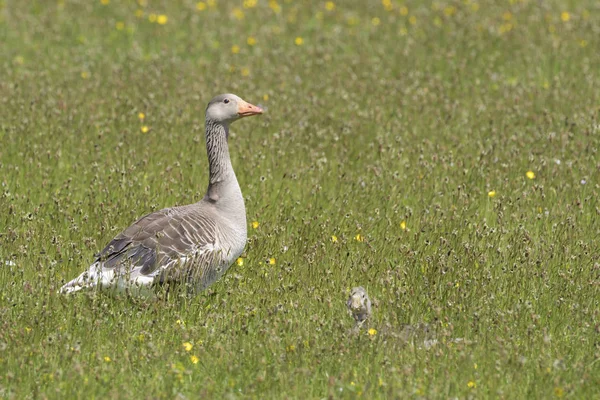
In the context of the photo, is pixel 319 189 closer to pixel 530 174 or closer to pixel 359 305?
pixel 530 174

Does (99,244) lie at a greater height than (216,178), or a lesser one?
lesser

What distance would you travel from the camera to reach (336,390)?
5922mm

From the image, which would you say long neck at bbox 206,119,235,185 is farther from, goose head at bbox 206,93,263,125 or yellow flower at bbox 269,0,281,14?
yellow flower at bbox 269,0,281,14

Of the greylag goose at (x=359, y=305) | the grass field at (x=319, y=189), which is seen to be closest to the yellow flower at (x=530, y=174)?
the grass field at (x=319, y=189)

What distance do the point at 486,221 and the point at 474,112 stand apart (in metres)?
3.51

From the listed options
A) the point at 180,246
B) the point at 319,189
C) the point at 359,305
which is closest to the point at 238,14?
the point at 319,189

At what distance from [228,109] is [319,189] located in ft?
5.48

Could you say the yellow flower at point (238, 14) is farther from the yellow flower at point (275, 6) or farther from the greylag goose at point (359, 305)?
the greylag goose at point (359, 305)

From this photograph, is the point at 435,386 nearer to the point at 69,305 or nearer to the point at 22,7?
the point at 69,305

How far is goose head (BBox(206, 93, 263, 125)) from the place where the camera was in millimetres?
8180

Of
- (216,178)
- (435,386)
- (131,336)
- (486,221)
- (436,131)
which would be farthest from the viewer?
(436,131)

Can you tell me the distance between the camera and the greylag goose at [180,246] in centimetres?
700

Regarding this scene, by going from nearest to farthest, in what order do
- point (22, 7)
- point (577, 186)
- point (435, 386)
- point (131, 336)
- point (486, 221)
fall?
point (435, 386), point (131, 336), point (486, 221), point (577, 186), point (22, 7)

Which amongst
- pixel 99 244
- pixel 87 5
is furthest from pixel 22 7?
pixel 99 244
